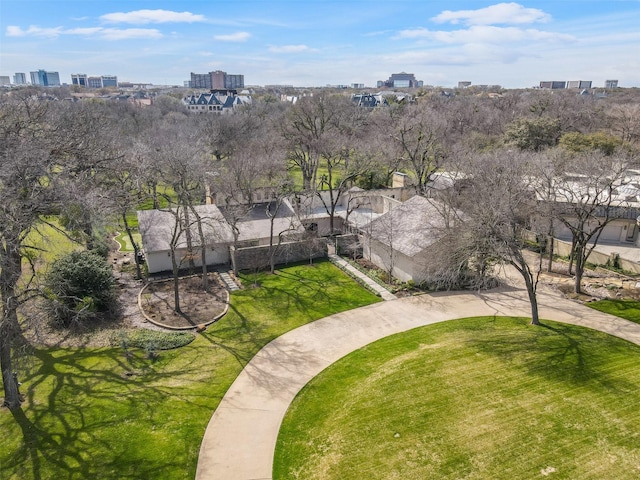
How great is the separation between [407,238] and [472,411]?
533 inches

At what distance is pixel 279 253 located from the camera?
101 ft

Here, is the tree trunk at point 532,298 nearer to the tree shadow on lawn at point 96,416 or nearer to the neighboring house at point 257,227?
the neighboring house at point 257,227

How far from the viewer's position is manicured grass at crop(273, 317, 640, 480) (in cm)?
1355

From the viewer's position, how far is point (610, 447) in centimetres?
1414

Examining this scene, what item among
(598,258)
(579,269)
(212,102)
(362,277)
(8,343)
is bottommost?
(362,277)

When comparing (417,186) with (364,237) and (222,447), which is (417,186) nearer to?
(364,237)

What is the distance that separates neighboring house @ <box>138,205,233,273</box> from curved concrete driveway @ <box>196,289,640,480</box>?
1094cm

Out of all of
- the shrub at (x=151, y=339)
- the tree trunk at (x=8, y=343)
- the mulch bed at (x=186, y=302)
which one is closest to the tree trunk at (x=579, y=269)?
the mulch bed at (x=186, y=302)

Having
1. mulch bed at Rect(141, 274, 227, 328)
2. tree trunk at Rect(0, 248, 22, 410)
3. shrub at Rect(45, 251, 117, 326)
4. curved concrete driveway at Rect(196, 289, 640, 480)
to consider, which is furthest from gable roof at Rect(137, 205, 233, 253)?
tree trunk at Rect(0, 248, 22, 410)

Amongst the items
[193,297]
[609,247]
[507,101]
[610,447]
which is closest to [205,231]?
[193,297]

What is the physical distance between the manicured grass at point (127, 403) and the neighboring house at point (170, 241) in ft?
23.6

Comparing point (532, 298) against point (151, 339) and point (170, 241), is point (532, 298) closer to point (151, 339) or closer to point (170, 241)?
point (151, 339)

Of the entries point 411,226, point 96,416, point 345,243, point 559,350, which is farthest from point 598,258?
point 96,416

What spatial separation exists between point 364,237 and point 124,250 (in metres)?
18.6
